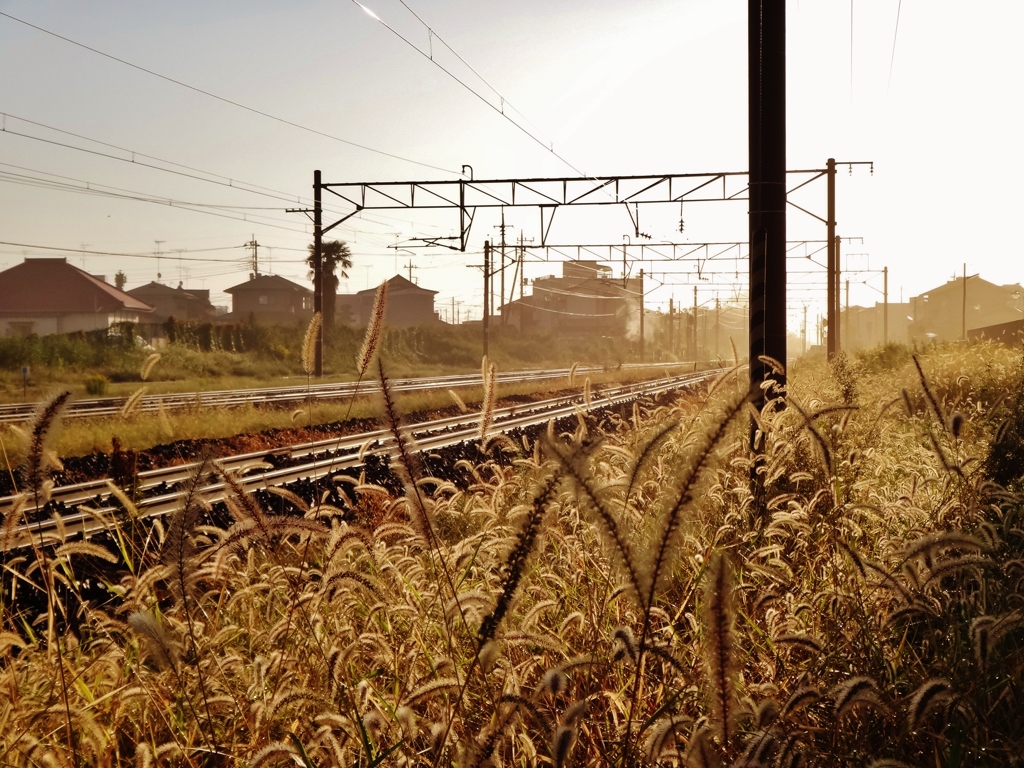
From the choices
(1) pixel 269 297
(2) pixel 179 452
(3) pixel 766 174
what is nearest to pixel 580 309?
(1) pixel 269 297

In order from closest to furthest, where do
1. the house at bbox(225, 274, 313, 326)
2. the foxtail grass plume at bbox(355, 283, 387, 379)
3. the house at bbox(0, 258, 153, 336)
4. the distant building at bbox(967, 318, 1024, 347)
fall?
the foxtail grass plume at bbox(355, 283, 387, 379), the distant building at bbox(967, 318, 1024, 347), the house at bbox(0, 258, 153, 336), the house at bbox(225, 274, 313, 326)

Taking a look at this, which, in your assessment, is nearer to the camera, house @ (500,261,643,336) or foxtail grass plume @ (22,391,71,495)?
foxtail grass plume @ (22,391,71,495)

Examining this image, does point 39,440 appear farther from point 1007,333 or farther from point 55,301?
point 55,301

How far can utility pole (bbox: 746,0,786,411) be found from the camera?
265 inches

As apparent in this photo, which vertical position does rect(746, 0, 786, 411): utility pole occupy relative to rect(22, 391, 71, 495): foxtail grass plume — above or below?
above

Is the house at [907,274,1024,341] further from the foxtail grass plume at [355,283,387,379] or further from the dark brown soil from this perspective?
the foxtail grass plume at [355,283,387,379]

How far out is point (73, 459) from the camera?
38.6 feet

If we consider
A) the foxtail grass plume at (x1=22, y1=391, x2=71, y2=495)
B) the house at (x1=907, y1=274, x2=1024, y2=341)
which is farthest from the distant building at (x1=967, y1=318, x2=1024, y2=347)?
the house at (x1=907, y1=274, x2=1024, y2=341)

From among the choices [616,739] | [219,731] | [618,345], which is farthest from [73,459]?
[618,345]

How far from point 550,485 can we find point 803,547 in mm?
2471

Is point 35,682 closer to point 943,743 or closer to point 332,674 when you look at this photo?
point 332,674

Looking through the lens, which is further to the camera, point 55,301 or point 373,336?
point 55,301

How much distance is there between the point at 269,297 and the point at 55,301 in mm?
30750

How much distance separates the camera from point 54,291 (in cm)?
Result: 5725
